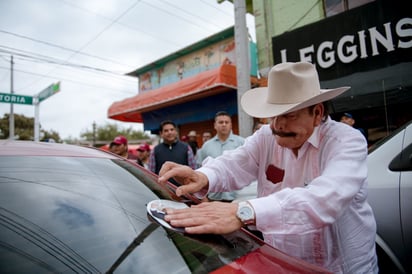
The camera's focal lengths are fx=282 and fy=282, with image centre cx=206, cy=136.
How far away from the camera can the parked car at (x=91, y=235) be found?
890 mm

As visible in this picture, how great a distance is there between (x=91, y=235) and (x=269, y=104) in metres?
1.04

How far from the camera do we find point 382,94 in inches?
175

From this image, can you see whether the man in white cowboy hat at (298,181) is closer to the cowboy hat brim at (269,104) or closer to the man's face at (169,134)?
the cowboy hat brim at (269,104)

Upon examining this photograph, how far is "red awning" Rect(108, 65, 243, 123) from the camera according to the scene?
22.6 ft

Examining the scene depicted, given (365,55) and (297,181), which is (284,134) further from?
(365,55)

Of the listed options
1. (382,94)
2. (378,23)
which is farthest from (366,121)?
(378,23)

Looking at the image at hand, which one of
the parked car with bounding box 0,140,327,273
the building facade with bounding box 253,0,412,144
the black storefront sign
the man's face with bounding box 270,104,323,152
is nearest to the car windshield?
the parked car with bounding box 0,140,327,273

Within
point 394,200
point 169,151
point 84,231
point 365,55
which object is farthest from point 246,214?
point 365,55

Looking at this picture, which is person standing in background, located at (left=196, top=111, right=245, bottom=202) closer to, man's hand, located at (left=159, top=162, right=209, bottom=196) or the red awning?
man's hand, located at (left=159, top=162, right=209, bottom=196)

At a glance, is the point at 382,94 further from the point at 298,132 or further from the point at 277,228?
the point at 277,228

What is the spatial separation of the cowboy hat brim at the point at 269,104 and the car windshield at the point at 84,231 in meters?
0.60

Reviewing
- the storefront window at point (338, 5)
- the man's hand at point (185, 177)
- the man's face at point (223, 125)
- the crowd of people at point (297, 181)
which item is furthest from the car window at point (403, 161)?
the storefront window at point (338, 5)

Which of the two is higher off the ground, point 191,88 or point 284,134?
point 191,88

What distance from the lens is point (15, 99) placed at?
10.9 meters
